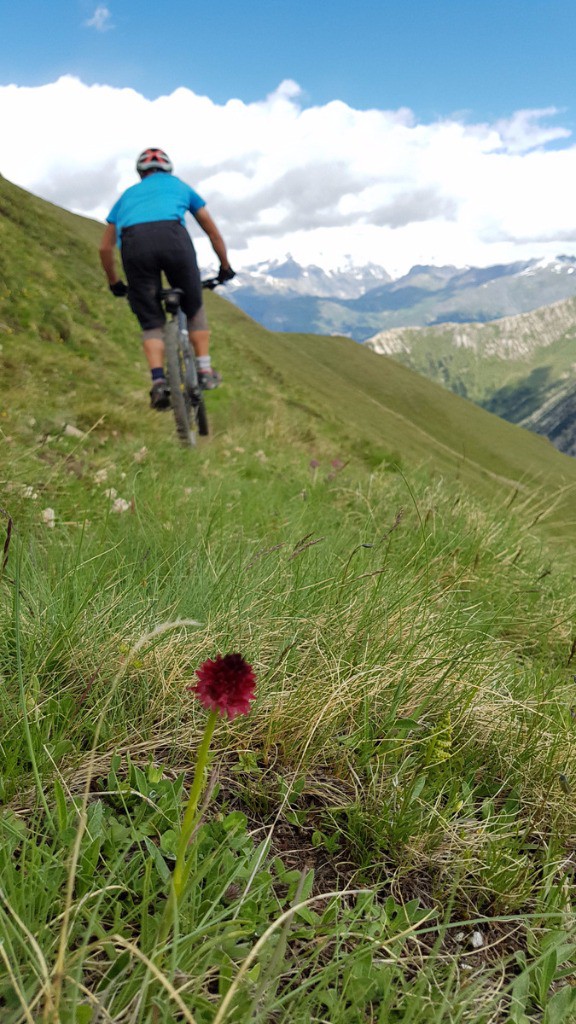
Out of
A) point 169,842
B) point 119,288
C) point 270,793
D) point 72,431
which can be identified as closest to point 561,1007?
point 270,793

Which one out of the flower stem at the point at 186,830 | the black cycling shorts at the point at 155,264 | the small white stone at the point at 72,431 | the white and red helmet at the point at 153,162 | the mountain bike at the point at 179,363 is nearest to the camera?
the flower stem at the point at 186,830

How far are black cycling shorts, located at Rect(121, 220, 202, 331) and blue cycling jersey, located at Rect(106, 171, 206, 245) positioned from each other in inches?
3.5

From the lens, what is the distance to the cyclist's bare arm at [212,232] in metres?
8.50

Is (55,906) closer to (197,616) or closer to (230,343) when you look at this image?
(197,616)

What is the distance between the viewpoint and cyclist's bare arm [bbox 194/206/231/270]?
8.50m

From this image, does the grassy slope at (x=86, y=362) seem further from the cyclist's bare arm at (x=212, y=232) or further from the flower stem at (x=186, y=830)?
the cyclist's bare arm at (x=212, y=232)

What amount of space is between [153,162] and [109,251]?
136 centimetres

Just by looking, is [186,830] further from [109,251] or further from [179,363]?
[109,251]

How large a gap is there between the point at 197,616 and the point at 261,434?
Answer: 26.4 ft

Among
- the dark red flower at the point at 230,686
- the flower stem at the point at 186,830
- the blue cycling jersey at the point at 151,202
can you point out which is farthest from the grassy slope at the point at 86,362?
the blue cycling jersey at the point at 151,202

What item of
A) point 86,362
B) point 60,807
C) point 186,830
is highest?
point 86,362

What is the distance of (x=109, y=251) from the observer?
28.2 feet

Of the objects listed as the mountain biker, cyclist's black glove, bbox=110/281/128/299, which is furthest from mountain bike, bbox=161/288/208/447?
cyclist's black glove, bbox=110/281/128/299

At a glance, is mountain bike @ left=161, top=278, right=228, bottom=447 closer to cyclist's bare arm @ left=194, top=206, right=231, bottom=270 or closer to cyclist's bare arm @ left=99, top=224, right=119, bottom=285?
cyclist's bare arm @ left=99, top=224, right=119, bottom=285
